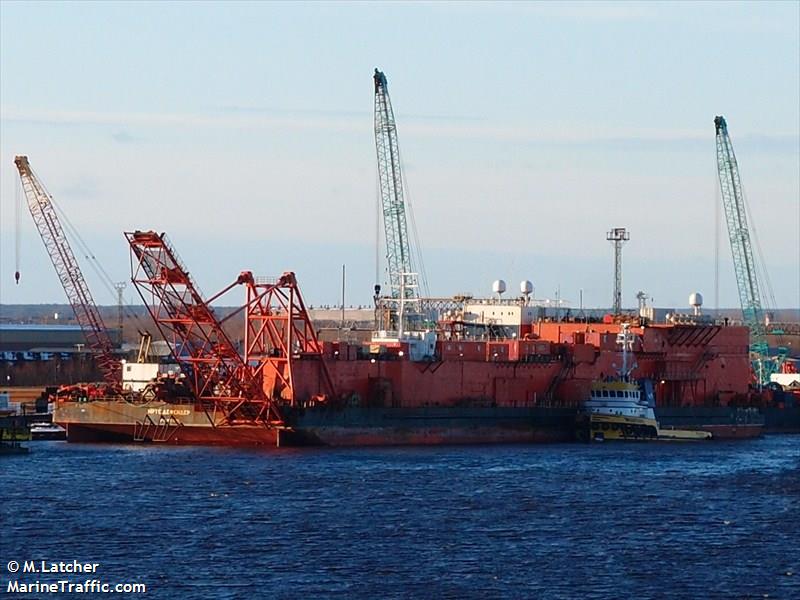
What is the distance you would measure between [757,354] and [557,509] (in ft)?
231

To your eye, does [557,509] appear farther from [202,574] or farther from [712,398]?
[712,398]

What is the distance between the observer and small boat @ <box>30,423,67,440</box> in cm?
9069

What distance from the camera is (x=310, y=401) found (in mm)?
86125

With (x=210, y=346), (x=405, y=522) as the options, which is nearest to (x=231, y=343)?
(x=210, y=346)

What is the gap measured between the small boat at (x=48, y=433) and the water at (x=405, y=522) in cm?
643

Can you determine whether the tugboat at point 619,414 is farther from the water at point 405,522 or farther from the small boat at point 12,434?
the small boat at point 12,434

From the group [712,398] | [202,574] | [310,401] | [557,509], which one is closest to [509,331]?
[712,398]

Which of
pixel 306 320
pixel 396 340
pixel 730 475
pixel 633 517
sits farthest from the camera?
pixel 396 340

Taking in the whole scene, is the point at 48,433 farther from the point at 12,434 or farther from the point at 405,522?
the point at 405,522

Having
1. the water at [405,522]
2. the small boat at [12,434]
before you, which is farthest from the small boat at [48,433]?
the water at [405,522]

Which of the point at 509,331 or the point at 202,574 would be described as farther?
the point at 509,331

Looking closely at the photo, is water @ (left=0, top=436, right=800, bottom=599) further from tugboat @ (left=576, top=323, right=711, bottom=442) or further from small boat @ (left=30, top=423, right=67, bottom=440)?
tugboat @ (left=576, top=323, right=711, bottom=442)

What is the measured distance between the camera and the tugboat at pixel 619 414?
9344 cm

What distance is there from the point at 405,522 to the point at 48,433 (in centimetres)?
3538
